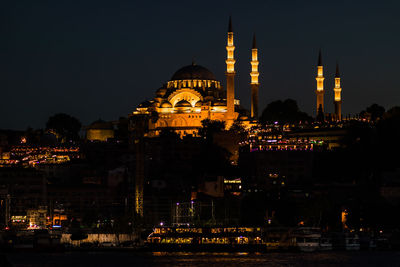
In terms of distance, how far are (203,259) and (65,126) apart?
6486 cm

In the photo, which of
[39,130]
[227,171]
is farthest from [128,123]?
[227,171]

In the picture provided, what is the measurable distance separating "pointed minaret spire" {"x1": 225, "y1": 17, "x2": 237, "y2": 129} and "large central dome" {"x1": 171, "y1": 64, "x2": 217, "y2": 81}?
1231cm

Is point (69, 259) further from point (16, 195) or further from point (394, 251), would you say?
point (16, 195)

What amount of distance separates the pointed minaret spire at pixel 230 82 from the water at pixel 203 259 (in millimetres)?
42960

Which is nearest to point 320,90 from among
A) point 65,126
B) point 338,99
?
point 338,99

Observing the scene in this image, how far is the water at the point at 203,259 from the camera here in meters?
64.2

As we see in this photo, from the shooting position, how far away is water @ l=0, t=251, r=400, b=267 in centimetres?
6425

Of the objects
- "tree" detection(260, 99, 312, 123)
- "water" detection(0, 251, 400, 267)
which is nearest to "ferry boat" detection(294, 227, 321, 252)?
"water" detection(0, 251, 400, 267)

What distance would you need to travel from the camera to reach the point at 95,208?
94750 millimetres

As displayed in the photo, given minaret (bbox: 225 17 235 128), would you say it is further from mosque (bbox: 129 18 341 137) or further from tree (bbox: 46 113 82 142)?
tree (bbox: 46 113 82 142)

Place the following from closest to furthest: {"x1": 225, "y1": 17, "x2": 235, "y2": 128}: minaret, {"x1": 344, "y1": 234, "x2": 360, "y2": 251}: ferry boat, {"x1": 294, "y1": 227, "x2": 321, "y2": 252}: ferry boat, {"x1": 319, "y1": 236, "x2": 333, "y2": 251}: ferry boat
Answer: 1. {"x1": 294, "y1": 227, "x2": 321, "y2": 252}: ferry boat
2. {"x1": 319, "y1": 236, "x2": 333, "y2": 251}: ferry boat
3. {"x1": 344, "y1": 234, "x2": 360, "y2": 251}: ferry boat
4. {"x1": 225, "y1": 17, "x2": 235, "y2": 128}: minaret

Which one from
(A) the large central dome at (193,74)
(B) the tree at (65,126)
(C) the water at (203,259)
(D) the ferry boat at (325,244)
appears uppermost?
(A) the large central dome at (193,74)

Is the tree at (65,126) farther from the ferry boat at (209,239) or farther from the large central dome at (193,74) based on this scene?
the ferry boat at (209,239)

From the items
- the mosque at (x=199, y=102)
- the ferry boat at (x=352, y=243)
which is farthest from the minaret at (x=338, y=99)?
the ferry boat at (x=352, y=243)
